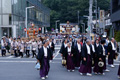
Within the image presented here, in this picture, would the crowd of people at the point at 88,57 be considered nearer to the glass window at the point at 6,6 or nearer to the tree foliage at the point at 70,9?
the glass window at the point at 6,6

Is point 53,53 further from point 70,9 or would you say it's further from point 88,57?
point 70,9

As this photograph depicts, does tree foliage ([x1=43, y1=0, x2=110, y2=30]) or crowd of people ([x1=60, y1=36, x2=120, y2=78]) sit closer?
crowd of people ([x1=60, y1=36, x2=120, y2=78])

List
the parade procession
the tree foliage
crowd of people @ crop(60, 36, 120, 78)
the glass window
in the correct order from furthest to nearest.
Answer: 1. the tree foliage
2. the glass window
3. crowd of people @ crop(60, 36, 120, 78)
4. the parade procession

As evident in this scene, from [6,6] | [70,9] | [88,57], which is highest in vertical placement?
[70,9]

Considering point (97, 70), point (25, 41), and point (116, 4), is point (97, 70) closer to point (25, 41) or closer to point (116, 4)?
point (25, 41)

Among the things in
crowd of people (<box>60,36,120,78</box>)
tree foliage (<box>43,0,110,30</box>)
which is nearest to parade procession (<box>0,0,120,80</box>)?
crowd of people (<box>60,36,120,78</box>)

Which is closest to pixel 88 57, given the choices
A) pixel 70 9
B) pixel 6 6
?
pixel 6 6

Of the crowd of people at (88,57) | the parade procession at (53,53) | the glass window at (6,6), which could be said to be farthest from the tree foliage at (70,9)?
the crowd of people at (88,57)

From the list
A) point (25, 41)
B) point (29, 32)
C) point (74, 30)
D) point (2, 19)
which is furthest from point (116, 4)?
point (25, 41)

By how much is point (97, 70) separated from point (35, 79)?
3.34 metres

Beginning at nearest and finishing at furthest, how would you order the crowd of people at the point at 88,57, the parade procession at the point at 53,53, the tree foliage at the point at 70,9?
the parade procession at the point at 53,53 → the crowd of people at the point at 88,57 → the tree foliage at the point at 70,9

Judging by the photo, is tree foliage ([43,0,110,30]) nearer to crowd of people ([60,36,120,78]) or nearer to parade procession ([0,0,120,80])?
parade procession ([0,0,120,80])

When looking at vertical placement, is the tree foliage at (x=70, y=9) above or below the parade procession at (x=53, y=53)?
above

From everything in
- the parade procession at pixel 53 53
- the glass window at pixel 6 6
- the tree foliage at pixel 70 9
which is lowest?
the parade procession at pixel 53 53
